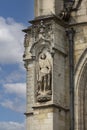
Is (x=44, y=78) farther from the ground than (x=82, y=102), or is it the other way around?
(x=44, y=78)

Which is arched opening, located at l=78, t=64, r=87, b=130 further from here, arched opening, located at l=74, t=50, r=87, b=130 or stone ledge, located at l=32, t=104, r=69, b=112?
stone ledge, located at l=32, t=104, r=69, b=112

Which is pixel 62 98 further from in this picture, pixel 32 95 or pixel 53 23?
pixel 53 23

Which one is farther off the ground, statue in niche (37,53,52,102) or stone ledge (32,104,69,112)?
statue in niche (37,53,52,102)

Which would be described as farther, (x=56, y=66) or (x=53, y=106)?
(x=56, y=66)

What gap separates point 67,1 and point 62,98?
3318 mm

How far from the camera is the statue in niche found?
16.9 m

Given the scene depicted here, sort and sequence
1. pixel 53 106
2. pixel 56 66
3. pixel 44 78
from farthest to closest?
pixel 56 66 → pixel 44 78 → pixel 53 106

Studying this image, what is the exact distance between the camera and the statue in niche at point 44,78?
16.9 meters

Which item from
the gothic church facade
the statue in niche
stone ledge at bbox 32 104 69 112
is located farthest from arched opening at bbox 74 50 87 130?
the statue in niche

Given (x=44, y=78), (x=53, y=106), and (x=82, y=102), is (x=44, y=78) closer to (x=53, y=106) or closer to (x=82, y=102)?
(x=53, y=106)

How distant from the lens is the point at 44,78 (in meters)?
17.1

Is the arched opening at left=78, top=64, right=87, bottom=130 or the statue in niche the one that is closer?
the statue in niche

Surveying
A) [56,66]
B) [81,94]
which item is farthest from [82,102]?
[56,66]

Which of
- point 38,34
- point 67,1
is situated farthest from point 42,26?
point 67,1
